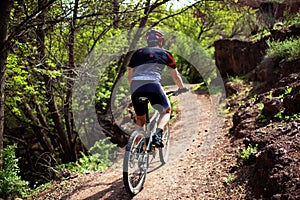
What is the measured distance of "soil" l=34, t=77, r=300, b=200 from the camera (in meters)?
3.61

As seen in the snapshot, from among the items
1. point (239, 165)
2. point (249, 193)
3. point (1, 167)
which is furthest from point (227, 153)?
point (1, 167)

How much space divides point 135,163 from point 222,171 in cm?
135

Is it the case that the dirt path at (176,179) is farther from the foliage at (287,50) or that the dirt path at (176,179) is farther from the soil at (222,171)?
the foliage at (287,50)

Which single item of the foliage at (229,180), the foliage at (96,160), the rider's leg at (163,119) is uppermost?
the rider's leg at (163,119)

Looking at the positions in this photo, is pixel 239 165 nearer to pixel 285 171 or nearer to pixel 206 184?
pixel 206 184

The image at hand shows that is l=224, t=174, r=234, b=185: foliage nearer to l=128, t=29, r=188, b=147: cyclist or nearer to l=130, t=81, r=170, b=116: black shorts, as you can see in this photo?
l=128, t=29, r=188, b=147: cyclist

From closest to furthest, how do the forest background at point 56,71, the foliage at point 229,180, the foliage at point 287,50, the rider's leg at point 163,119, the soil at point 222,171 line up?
the soil at point 222,171 → the foliage at point 229,180 → the rider's leg at point 163,119 → the forest background at point 56,71 → the foliage at point 287,50

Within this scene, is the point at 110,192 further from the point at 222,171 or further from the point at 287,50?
the point at 287,50

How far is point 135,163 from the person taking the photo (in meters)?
4.60

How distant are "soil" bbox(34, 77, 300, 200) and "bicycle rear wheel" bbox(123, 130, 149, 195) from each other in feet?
0.56

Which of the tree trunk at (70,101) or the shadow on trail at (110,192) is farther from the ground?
the tree trunk at (70,101)

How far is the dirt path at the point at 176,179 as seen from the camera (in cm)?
451

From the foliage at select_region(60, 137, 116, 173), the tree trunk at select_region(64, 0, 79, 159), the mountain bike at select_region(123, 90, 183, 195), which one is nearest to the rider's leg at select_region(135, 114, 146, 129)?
the mountain bike at select_region(123, 90, 183, 195)

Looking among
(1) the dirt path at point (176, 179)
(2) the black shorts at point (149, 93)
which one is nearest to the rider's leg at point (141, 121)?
(2) the black shorts at point (149, 93)
